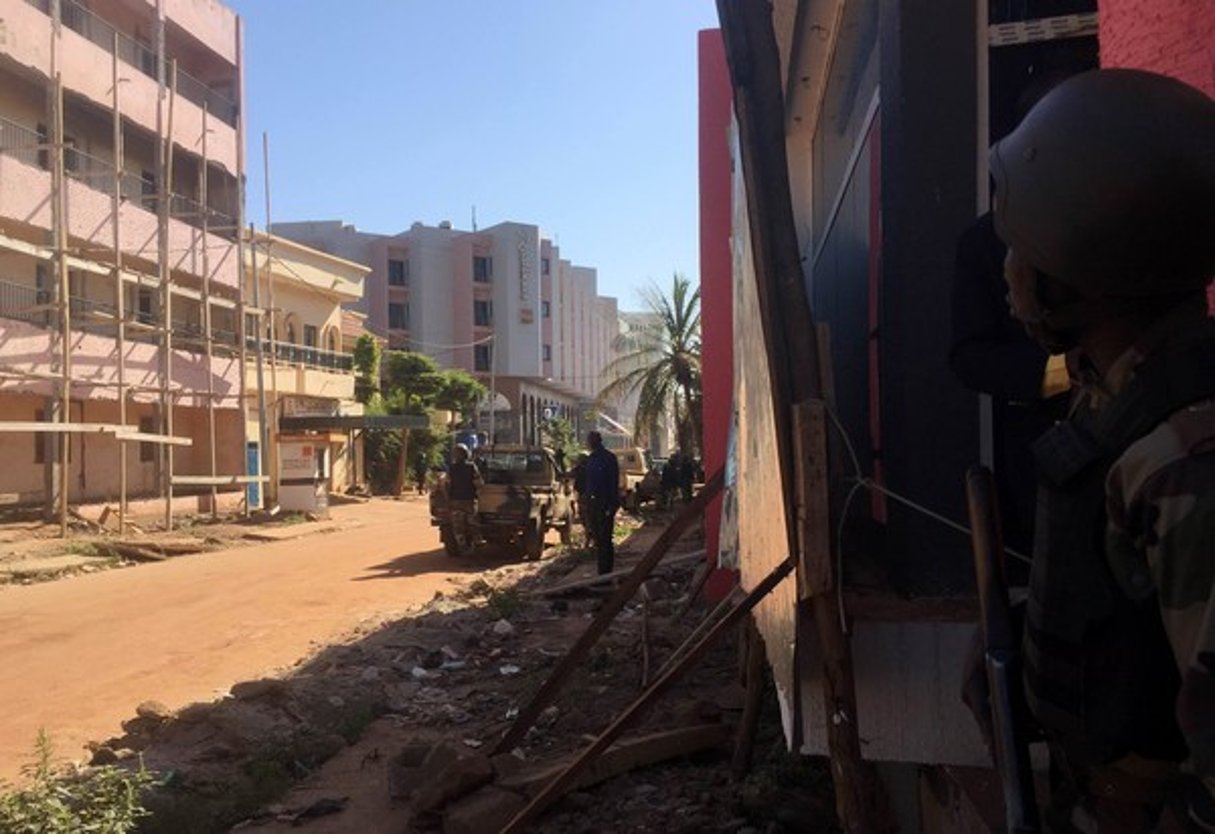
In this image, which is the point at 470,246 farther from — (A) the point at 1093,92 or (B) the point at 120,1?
(A) the point at 1093,92

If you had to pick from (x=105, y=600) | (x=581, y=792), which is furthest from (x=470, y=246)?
(x=581, y=792)

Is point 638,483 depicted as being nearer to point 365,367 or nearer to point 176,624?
point 365,367

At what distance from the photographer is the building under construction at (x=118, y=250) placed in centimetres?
1823

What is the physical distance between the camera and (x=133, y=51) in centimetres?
2327

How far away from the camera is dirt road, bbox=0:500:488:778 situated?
24.1 ft

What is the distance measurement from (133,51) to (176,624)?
17.5m

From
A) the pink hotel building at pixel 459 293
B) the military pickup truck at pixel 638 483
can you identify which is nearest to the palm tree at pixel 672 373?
the military pickup truck at pixel 638 483

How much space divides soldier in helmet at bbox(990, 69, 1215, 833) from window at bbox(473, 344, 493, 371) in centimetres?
5518

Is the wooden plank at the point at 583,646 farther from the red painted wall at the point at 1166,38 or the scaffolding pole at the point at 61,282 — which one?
the scaffolding pole at the point at 61,282

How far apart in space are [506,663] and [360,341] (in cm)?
3086

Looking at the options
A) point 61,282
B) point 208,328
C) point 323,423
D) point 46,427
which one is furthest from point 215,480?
point 323,423

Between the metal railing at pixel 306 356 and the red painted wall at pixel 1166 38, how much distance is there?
2641cm

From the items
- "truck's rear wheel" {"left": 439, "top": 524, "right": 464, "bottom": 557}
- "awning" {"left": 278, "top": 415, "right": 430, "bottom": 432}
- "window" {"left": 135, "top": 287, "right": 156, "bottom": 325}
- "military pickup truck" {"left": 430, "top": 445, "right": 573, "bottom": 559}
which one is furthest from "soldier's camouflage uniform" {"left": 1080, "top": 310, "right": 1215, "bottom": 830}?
"awning" {"left": 278, "top": 415, "right": 430, "bottom": 432}

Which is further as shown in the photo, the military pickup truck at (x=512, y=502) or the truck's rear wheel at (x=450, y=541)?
the truck's rear wheel at (x=450, y=541)
